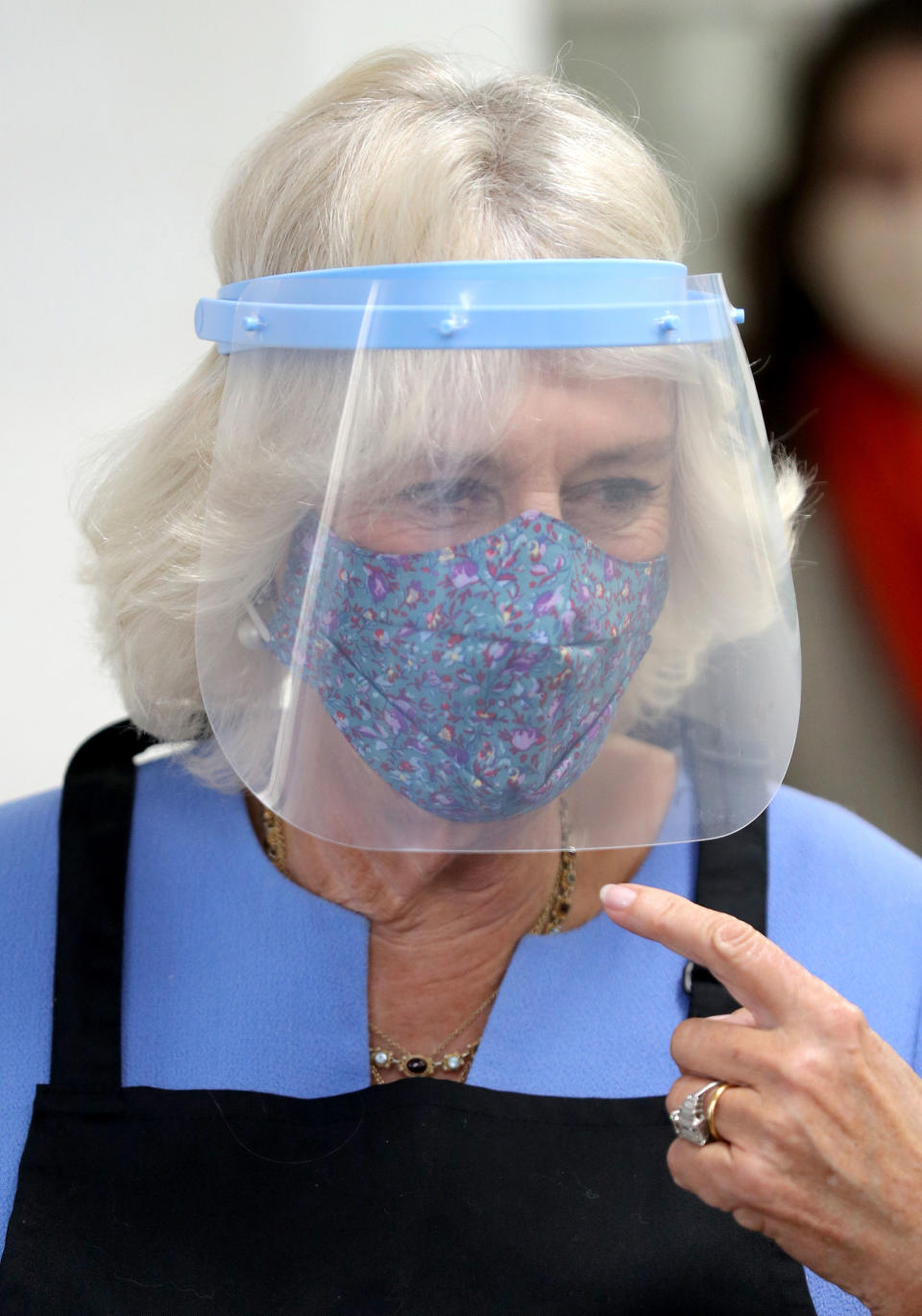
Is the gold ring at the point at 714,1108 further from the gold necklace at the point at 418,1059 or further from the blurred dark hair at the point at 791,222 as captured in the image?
the blurred dark hair at the point at 791,222

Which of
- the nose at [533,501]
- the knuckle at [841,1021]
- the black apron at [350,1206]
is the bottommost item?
the black apron at [350,1206]

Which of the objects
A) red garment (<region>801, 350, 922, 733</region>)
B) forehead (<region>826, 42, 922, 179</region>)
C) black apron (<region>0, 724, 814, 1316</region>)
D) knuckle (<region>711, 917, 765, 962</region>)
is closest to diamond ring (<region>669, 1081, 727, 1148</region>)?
knuckle (<region>711, 917, 765, 962</region>)

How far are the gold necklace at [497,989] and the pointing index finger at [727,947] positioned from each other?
22cm

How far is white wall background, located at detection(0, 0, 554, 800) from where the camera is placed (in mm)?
1729

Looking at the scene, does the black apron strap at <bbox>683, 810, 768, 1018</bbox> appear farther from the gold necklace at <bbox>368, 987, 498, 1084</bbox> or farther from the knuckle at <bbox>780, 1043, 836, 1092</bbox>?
the knuckle at <bbox>780, 1043, 836, 1092</bbox>

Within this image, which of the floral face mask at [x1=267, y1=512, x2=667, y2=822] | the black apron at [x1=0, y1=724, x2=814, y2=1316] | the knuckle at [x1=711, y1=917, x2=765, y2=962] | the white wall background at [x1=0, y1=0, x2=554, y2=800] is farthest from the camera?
the white wall background at [x1=0, y1=0, x2=554, y2=800]

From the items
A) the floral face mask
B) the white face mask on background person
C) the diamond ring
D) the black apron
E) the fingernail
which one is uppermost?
the white face mask on background person

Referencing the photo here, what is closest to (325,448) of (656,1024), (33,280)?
(656,1024)

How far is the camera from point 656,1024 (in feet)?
3.66

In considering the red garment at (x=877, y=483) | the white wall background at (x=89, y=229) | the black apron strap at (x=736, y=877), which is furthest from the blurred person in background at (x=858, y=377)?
the black apron strap at (x=736, y=877)

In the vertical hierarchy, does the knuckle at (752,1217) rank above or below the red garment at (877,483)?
below

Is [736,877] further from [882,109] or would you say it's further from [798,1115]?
[882,109]

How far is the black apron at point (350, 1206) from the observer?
0.98 meters

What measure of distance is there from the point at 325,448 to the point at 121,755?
481 millimetres
